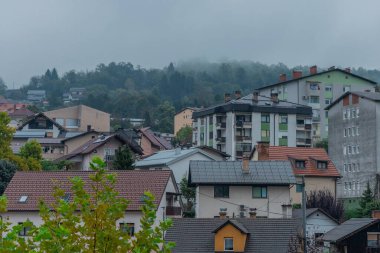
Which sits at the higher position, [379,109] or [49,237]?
[379,109]

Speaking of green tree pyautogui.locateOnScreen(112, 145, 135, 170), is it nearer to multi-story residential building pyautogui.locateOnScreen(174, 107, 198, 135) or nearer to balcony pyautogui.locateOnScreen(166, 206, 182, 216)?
balcony pyautogui.locateOnScreen(166, 206, 182, 216)

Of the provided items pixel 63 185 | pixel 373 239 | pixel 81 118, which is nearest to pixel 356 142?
pixel 373 239

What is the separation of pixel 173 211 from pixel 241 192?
6.17 m

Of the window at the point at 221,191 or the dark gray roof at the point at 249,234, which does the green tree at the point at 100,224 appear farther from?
the window at the point at 221,191

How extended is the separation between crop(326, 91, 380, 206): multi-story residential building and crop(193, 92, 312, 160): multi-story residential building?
11.2 m

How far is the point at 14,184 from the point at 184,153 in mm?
29132

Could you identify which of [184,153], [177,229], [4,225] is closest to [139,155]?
[184,153]

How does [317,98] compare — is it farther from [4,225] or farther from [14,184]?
[4,225]

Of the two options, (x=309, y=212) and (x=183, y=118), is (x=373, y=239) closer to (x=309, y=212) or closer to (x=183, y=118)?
(x=309, y=212)

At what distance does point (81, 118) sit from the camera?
14800cm

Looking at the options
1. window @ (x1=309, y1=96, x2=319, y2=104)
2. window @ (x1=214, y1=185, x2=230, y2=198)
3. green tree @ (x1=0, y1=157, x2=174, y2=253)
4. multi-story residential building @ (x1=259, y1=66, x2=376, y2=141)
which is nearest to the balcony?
window @ (x1=214, y1=185, x2=230, y2=198)

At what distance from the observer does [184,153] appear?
81.8 m

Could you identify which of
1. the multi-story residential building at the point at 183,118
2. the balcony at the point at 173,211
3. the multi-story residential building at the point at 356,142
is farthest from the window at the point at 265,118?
the multi-story residential building at the point at 183,118

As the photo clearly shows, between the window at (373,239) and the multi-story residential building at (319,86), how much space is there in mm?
71475
